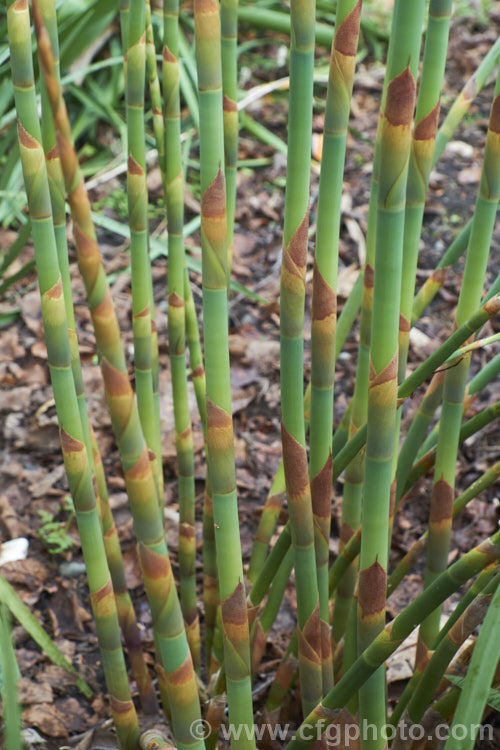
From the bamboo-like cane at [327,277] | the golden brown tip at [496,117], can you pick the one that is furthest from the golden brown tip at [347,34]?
the golden brown tip at [496,117]

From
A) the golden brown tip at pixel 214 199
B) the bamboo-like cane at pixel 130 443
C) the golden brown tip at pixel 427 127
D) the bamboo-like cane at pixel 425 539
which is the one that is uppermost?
the golden brown tip at pixel 427 127

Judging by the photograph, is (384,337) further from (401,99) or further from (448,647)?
(448,647)

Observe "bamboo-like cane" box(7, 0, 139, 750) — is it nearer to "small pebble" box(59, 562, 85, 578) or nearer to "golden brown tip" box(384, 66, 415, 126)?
"golden brown tip" box(384, 66, 415, 126)

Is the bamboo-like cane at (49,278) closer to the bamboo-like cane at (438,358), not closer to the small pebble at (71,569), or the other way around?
the bamboo-like cane at (438,358)

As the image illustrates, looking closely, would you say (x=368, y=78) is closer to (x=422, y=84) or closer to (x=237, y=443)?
(x=237, y=443)

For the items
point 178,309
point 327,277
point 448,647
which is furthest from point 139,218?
point 448,647

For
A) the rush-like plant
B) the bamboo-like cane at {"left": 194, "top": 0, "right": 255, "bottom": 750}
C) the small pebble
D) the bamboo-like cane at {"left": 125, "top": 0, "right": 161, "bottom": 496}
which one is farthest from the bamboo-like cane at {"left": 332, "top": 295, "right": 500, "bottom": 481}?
the small pebble

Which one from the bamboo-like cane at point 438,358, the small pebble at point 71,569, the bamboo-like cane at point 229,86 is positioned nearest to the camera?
the bamboo-like cane at point 438,358

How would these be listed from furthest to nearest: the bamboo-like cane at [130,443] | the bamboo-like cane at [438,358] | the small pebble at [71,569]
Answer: the small pebble at [71,569], the bamboo-like cane at [438,358], the bamboo-like cane at [130,443]

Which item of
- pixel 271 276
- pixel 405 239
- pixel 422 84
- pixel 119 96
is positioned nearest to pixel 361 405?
pixel 405 239
